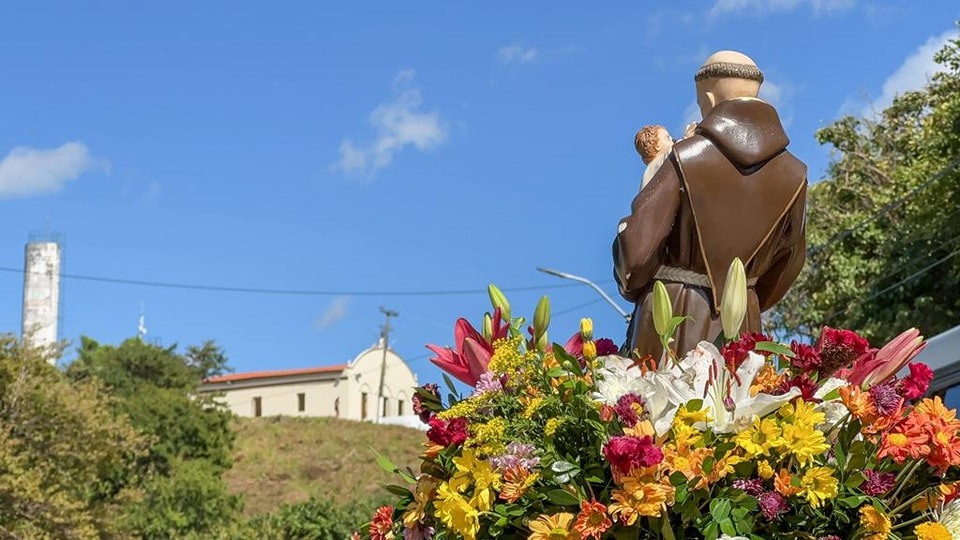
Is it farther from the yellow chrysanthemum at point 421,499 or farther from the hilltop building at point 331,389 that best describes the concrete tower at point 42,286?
the yellow chrysanthemum at point 421,499

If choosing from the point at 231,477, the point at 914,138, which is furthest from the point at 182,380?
the point at 914,138

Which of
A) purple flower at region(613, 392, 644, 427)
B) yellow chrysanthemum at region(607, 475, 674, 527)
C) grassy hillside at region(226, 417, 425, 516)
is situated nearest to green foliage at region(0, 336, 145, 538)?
grassy hillside at region(226, 417, 425, 516)

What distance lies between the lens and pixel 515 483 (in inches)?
129

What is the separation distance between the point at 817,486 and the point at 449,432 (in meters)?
0.96

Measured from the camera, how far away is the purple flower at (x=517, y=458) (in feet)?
10.7

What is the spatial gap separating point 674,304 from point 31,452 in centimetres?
1988

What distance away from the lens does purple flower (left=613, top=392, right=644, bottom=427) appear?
320 cm

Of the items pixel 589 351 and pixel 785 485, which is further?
pixel 589 351

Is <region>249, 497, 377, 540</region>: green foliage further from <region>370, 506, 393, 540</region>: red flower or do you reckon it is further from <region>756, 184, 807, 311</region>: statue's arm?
<region>370, 506, 393, 540</region>: red flower

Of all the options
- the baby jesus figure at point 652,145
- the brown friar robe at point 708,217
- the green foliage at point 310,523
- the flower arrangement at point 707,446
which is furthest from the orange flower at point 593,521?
the green foliage at point 310,523

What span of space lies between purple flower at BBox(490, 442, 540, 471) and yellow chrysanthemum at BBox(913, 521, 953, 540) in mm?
963

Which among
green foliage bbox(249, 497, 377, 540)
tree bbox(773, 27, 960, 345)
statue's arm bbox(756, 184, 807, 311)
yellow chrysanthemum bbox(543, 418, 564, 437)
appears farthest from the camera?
green foliage bbox(249, 497, 377, 540)

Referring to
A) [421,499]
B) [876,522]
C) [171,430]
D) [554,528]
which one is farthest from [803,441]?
[171,430]

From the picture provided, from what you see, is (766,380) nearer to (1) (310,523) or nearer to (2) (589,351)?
(2) (589,351)
